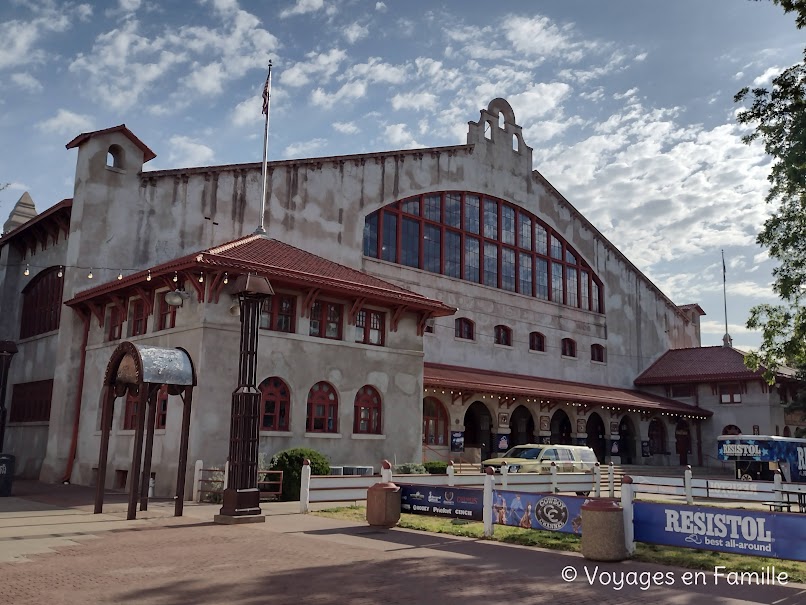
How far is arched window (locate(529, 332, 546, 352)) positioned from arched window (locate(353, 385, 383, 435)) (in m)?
18.0

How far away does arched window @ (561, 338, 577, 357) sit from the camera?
45719mm

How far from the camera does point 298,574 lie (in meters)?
10.6

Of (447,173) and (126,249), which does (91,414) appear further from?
(447,173)

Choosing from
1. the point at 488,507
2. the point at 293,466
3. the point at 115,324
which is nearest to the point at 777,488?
the point at 488,507

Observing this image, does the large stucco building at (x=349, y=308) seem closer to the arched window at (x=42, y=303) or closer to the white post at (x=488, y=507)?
the arched window at (x=42, y=303)

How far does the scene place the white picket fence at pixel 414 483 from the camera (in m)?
19.4

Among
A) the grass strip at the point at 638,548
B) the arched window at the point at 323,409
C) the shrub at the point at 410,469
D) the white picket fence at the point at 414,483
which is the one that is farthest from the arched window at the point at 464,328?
the grass strip at the point at 638,548

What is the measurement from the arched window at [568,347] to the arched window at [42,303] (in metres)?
28.9

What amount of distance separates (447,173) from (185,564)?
31092mm

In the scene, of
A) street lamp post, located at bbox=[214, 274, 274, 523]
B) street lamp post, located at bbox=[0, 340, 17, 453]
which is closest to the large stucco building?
street lamp post, located at bbox=[0, 340, 17, 453]

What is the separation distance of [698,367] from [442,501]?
3780 cm

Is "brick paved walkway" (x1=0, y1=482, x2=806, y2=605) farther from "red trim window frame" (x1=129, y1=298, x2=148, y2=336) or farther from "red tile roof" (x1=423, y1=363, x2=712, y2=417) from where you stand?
"red tile roof" (x1=423, y1=363, x2=712, y2=417)

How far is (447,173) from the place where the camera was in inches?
1560

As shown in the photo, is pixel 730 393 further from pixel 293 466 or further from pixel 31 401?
pixel 31 401
